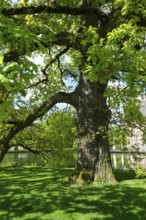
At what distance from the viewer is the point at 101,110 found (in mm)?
13258

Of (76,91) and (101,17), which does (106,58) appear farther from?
(76,91)

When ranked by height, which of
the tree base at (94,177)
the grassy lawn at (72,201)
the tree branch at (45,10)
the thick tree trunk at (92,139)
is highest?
the tree branch at (45,10)

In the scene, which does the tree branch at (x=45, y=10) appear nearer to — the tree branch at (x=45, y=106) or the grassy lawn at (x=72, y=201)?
the tree branch at (x=45, y=106)

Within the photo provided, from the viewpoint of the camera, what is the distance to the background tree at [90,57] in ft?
23.4

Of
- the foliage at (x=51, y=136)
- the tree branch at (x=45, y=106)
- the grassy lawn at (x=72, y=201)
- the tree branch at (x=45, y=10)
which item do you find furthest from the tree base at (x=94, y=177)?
the foliage at (x=51, y=136)

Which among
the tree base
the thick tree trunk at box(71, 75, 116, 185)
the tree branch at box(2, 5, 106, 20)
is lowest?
the tree base

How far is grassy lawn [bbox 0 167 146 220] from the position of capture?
905 centimetres

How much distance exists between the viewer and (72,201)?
406 inches

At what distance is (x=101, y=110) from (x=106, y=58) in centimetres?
558

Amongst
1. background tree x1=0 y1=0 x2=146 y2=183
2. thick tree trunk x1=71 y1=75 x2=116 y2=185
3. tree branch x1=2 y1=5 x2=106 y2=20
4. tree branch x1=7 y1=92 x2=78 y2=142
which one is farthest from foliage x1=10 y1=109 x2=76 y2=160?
tree branch x1=2 y1=5 x2=106 y2=20

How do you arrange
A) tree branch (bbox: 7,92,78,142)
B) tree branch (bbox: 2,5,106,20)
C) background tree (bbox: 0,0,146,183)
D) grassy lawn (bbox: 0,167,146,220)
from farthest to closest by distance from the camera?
tree branch (bbox: 7,92,78,142) → tree branch (bbox: 2,5,106,20) → grassy lawn (bbox: 0,167,146,220) → background tree (bbox: 0,0,146,183)

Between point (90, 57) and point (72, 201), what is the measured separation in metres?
4.79

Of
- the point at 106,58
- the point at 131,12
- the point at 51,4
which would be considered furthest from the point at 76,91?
the point at 106,58

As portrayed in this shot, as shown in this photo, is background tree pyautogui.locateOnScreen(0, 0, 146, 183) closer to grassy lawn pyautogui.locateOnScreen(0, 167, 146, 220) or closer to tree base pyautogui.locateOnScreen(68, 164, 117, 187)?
tree base pyautogui.locateOnScreen(68, 164, 117, 187)
